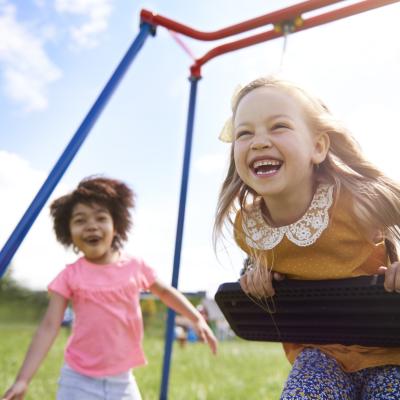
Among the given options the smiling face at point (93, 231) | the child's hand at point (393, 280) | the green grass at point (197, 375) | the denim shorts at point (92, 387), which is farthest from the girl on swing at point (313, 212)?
the green grass at point (197, 375)

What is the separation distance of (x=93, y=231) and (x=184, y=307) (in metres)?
0.50

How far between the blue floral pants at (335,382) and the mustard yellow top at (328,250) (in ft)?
0.10

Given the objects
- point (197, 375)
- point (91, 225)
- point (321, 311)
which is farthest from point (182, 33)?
point (197, 375)

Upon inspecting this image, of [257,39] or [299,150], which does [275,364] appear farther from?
[299,150]

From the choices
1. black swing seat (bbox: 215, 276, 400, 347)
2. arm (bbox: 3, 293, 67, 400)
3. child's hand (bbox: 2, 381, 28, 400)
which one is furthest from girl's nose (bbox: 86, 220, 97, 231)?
black swing seat (bbox: 215, 276, 400, 347)

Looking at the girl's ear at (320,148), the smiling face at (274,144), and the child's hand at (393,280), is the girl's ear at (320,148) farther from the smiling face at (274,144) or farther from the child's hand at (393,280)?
the child's hand at (393,280)

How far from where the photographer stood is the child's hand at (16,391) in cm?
179

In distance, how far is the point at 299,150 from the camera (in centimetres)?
142

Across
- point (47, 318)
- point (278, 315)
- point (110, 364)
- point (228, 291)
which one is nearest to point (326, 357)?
point (278, 315)

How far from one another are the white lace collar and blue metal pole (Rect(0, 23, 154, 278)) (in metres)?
0.74

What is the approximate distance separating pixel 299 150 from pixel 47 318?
126cm

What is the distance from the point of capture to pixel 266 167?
55.9 inches

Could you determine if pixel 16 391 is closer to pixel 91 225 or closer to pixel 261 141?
pixel 91 225

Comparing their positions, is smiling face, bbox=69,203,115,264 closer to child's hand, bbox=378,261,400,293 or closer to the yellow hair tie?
the yellow hair tie
